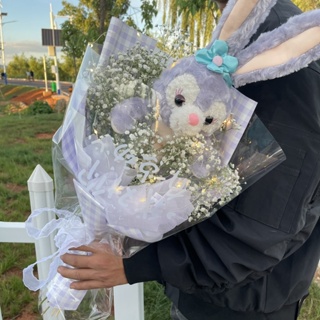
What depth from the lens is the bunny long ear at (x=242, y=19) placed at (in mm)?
844

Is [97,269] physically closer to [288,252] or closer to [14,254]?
[288,252]

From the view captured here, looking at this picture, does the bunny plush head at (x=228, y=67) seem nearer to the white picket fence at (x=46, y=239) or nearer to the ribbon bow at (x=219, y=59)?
the ribbon bow at (x=219, y=59)

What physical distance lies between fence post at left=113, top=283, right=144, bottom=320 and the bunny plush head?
3.16 feet

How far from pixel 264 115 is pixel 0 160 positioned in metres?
4.87

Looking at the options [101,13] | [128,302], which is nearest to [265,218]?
[128,302]

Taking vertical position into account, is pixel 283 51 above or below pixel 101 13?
below

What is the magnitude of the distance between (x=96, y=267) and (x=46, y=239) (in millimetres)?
791

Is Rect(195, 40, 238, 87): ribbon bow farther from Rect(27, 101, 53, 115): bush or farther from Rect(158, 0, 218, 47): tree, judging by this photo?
Rect(27, 101, 53, 115): bush

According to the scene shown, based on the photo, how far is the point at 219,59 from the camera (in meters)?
0.82

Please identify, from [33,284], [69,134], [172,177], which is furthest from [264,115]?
[33,284]

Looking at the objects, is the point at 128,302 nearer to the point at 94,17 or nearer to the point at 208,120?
the point at 208,120

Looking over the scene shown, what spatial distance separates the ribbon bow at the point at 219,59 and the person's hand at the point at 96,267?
1.78 ft

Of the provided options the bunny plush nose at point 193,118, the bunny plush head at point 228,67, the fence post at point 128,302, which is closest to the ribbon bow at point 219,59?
the bunny plush head at point 228,67

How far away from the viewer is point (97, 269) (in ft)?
3.19
